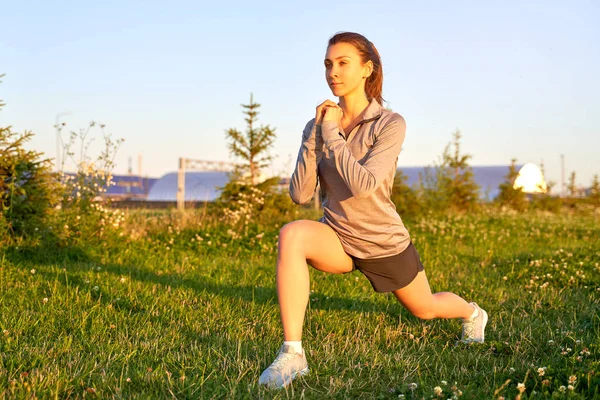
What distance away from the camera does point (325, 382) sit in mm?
3242

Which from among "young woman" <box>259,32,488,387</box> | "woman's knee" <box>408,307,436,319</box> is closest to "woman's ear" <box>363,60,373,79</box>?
"young woman" <box>259,32,488,387</box>

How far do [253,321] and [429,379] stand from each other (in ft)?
5.17

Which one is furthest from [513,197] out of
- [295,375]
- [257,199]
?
[295,375]

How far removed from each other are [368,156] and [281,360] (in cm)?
120

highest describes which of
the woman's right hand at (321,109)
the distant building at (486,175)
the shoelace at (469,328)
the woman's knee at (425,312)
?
the distant building at (486,175)

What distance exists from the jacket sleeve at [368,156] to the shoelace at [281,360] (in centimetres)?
91

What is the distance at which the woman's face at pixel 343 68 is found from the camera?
11.7 feet

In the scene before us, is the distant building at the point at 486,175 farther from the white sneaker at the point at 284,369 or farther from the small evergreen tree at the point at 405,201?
the white sneaker at the point at 284,369

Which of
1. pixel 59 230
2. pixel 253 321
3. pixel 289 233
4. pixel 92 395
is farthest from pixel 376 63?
pixel 59 230

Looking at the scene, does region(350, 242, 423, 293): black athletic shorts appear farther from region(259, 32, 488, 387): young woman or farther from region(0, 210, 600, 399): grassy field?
region(0, 210, 600, 399): grassy field

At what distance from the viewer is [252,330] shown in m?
4.21

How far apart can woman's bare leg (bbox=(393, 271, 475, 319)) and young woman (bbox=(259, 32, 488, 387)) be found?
0.03 meters

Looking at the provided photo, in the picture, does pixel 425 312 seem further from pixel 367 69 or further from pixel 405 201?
pixel 405 201

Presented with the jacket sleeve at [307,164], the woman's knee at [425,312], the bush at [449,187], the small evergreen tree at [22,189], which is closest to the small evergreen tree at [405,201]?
the bush at [449,187]
